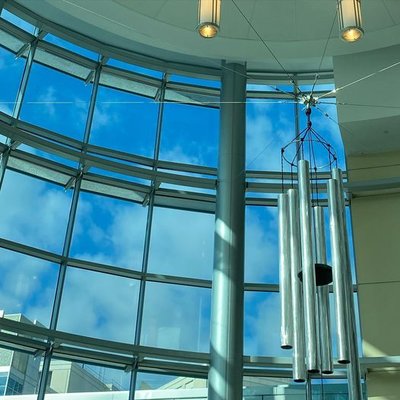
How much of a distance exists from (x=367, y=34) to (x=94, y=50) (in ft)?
17.3

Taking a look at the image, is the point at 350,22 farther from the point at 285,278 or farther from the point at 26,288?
the point at 26,288

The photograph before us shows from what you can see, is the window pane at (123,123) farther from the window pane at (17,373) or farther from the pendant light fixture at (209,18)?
the pendant light fixture at (209,18)

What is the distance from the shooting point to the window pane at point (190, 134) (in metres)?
13.4

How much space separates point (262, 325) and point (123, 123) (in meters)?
4.74

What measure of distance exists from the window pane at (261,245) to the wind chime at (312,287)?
3927 millimetres

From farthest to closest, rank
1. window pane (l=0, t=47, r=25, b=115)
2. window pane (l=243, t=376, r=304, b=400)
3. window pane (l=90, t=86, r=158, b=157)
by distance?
1. window pane (l=90, t=86, r=158, b=157)
2. window pane (l=0, t=47, r=25, b=115)
3. window pane (l=243, t=376, r=304, b=400)

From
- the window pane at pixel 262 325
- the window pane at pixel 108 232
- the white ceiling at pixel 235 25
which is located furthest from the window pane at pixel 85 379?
the white ceiling at pixel 235 25

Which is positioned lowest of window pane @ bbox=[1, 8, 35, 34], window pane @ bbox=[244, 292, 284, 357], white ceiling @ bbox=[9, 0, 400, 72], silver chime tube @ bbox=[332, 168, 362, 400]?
silver chime tube @ bbox=[332, 168, 362, 400]

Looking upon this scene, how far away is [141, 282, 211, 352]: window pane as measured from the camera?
11734 mm

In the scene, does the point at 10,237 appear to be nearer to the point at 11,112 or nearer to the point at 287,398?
the point at 11,112

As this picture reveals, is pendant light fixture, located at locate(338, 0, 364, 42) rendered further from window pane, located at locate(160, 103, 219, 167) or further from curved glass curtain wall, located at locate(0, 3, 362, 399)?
window pane, located at locate(160, 103, 219, 167)

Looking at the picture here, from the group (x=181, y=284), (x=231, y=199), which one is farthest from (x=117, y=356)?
(x=231, y=199)

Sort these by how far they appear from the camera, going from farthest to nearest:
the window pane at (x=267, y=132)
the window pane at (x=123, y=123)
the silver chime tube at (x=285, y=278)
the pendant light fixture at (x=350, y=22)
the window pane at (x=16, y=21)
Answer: the window pane at (x=267, y=132) < the window pane at (x=123, y=123) < the window pane at (x=16, y=21) < the silver chime tube at (x=285, y=278) < the pendant light fixture at (x=350, y=22)

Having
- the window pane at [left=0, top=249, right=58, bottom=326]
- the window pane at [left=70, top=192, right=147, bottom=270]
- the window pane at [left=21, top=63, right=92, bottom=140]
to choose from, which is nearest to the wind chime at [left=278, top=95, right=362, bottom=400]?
the window pane at [left=70, top=192, right=147, bottom=270]
